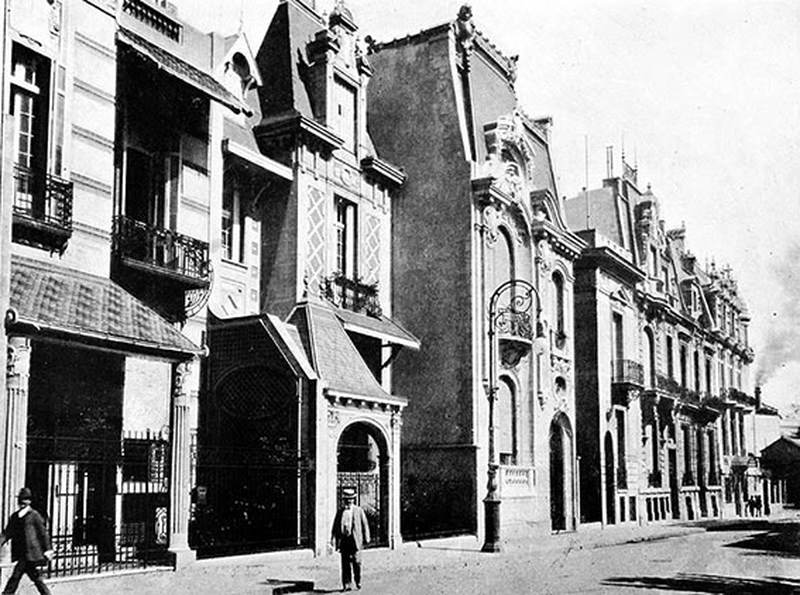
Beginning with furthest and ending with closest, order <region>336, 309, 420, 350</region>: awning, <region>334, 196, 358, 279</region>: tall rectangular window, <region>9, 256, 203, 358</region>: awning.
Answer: <region>334, 196, 358, 279</region>: tall rectangular window → <region>336, 309, 420, 350</region>: awning → <region>9, 256, 203, 358</region>: awning

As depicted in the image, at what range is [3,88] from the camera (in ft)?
43.4

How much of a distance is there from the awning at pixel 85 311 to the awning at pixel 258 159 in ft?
19.8

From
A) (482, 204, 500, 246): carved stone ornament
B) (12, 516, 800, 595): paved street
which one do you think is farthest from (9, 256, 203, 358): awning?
(482, 204, 500, 246): carved stone ornament

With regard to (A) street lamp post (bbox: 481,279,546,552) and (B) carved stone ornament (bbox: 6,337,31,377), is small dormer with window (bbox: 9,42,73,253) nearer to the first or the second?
(B) carved stone ornament (bbox: 6,337,31,377)

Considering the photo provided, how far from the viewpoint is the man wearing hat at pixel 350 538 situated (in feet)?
48.1

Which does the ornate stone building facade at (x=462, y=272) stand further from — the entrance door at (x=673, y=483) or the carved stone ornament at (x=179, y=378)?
the entrance door at (x=673, y=483)

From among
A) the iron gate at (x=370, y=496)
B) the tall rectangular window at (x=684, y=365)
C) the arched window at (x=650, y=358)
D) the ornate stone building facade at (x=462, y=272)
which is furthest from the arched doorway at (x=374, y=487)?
the tall rectangular window at (x=684, y=365)

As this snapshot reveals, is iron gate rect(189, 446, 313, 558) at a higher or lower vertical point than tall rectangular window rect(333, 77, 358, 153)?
lower

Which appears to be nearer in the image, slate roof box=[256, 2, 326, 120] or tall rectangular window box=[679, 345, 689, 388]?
slate roof box=[256, 2, 326, 120]

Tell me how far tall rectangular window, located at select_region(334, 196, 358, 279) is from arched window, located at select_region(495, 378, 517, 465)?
6.34 m

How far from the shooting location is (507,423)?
98.0 ft

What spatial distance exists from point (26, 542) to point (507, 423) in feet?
65.1

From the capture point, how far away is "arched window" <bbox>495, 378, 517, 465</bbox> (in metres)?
29.3

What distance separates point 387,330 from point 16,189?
12.9 m
